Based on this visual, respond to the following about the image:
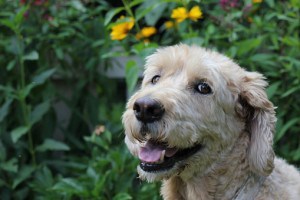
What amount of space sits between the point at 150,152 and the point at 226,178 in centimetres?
44

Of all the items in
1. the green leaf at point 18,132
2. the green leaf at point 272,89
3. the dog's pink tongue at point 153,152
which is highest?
the dog's pink tongue at point 153,152

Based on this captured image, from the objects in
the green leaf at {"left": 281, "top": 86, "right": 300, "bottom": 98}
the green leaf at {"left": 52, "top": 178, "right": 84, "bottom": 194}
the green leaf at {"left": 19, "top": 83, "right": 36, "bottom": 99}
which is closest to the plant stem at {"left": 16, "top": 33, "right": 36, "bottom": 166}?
the green leaf at {"left": 19, "top": 83, "right": 36, "bottom": 99}

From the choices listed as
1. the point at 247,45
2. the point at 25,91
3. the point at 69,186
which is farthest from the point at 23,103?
the point at 247,45

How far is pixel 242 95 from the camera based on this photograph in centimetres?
328

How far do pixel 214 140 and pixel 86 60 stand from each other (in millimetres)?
2544

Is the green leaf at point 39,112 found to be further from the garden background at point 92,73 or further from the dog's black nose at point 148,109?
the dog's black nose at point 148,109

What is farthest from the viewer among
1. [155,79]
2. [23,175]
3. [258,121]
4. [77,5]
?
[77,5]

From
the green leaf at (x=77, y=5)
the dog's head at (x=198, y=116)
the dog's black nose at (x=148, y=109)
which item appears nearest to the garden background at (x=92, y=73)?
the green leaf at (x=77, y=5)

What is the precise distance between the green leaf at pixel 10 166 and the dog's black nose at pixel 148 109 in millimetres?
2044

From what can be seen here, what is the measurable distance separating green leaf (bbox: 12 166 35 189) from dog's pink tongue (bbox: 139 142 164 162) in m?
1.92

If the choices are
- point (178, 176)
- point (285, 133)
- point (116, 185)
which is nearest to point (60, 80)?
point (116, 185)

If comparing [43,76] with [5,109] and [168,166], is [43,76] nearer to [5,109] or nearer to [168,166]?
[5,109]

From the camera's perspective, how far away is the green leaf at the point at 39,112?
16.1 feet

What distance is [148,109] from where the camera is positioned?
115 inches
